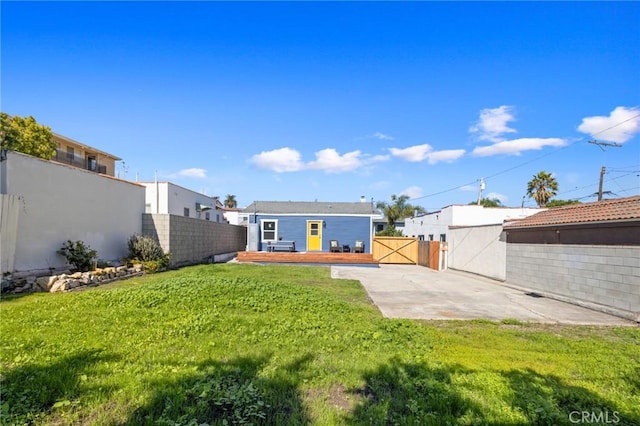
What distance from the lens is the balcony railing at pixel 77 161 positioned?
90.3 feet

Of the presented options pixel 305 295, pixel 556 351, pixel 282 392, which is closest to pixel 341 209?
pixel 305 295

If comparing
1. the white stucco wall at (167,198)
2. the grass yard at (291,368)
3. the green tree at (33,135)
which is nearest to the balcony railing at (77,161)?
the green tree at (33,135)

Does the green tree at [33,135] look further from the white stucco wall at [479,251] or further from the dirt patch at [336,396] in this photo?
the white stucco wall at [479,251]

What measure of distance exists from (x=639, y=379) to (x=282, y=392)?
366 cm

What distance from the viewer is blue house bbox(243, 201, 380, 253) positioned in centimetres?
2209

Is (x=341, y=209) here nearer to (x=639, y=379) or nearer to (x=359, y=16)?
(x=359, y=16)

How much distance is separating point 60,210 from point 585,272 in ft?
44.5

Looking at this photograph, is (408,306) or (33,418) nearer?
(33,418)

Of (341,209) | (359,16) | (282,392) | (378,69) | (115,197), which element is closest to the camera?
(282,392)

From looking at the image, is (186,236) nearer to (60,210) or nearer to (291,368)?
(60,210)

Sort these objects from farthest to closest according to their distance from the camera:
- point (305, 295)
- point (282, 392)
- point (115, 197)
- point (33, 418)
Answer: point (115, 197) → point (305, 295) → point (282, 392) → point (33, 418)

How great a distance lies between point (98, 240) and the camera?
10273 millimetres

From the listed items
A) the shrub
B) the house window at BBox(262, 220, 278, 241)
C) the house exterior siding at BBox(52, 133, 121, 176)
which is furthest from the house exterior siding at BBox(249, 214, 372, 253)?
the house exterior siding at BBox(52, 133, 121, 176)

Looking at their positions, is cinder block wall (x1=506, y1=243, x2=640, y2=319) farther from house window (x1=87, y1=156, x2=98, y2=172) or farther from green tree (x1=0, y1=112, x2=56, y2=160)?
house window (x1=87, y1=156, x2=98, y2=172)
